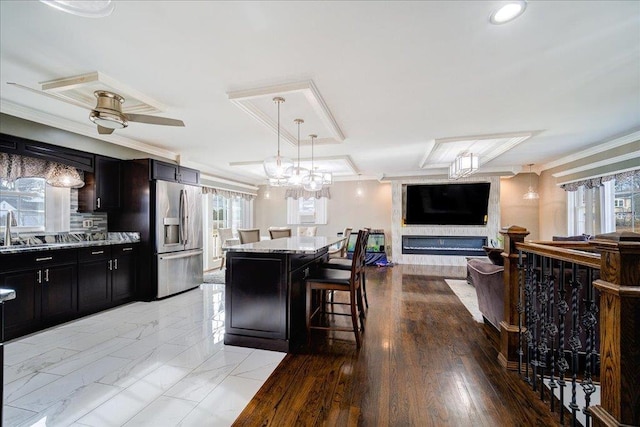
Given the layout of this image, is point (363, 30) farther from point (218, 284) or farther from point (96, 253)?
point (218, 284)

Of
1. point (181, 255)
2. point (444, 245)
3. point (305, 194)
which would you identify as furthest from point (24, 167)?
point (444, 245)

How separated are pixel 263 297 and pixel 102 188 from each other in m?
3.15

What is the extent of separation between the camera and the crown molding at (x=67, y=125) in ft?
9.89

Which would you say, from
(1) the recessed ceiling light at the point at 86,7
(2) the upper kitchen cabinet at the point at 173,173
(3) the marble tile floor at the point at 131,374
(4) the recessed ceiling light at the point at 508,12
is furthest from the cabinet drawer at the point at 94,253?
(4) the recessed ceiling light at the point at 508,12

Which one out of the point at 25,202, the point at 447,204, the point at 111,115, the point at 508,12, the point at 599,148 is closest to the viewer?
the point at 508,12

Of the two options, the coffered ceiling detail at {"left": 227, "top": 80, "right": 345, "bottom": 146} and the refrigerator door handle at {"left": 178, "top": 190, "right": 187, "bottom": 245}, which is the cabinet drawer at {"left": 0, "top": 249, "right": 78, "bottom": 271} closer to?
the refrigerator door handle at {"left": 178, "top": 190, "right": 187, "bottom": 245}

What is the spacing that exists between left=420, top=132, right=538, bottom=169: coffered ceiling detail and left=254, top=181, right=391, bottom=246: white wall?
6.47ft

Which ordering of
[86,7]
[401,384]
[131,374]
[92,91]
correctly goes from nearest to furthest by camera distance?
1. [86,7]
2. [401,384]
3. [131,374]
4. [92,91]

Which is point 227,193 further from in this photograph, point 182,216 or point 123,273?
point 123,273

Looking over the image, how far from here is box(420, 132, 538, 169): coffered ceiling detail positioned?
167 inches

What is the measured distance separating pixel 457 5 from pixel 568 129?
141 inches

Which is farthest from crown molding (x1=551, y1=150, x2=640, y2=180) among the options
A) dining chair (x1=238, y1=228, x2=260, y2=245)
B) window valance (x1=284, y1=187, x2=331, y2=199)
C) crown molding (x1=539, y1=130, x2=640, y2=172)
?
dining chair (x1=238, y1=228, x2=260, y2=245)

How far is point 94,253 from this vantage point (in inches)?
141

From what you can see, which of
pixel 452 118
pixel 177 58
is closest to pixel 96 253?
pixel 177 58
